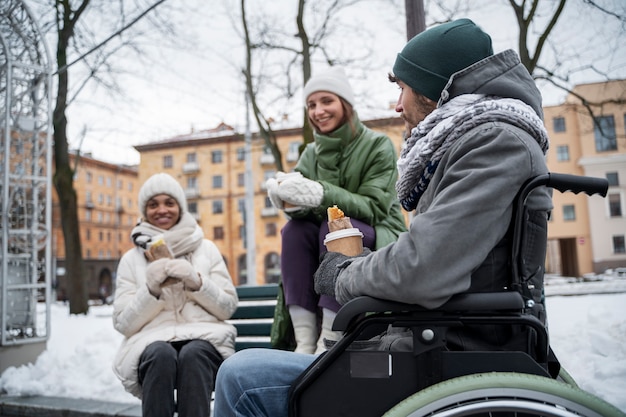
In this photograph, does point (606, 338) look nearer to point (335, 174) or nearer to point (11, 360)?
point (335, 174)

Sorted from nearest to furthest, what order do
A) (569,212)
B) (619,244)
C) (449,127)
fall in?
(449,127) → (619,244) → (569,212)

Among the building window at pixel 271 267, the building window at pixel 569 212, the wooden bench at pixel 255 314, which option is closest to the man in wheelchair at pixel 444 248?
the wooden bench at pixel 255 314

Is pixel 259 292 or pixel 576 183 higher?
pixel 576 183

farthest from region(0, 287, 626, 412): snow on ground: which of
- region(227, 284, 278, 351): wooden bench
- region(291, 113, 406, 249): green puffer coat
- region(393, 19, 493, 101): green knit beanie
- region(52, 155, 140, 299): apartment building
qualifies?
region(52, 155, 140, 299): apartment building

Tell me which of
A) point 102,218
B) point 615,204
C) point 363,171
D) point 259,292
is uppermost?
point 102,218

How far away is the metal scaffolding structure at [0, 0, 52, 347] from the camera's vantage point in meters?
6.11

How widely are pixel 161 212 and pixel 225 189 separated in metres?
57.0

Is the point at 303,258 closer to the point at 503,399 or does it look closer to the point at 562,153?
the point at 503,399

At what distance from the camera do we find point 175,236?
3.41 meters

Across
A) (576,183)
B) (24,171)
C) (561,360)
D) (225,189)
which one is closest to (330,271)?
(576,183)

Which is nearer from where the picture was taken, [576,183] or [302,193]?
[576,183]

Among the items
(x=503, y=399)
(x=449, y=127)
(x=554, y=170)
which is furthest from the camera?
(x=554, y=170)

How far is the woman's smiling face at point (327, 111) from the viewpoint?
3168mm

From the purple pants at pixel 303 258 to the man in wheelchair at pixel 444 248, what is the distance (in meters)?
1.17
